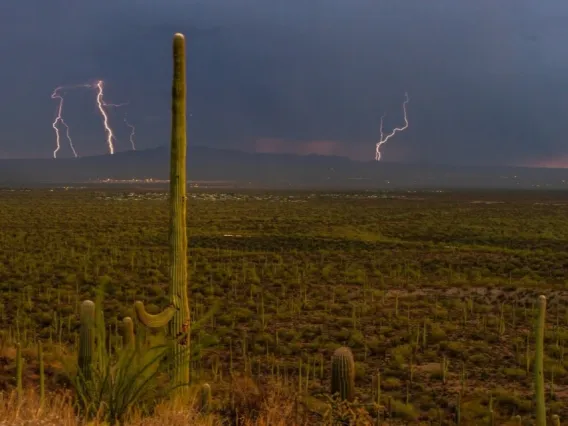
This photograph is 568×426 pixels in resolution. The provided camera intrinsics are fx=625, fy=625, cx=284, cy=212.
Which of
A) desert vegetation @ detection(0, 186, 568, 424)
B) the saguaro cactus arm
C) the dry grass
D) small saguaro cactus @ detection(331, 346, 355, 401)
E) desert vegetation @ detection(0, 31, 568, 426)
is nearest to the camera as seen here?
the dry grass

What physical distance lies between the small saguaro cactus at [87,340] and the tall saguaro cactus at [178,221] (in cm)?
79

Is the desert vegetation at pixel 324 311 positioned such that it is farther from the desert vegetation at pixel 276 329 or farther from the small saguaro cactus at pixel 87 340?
the small saguaro cactus at pixel 87 340

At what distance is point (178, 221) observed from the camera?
6828mm

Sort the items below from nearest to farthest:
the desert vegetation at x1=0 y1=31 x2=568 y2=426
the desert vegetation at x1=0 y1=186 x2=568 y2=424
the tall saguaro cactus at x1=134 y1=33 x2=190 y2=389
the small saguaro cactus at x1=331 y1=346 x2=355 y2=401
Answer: the desert vegetation at x1=0 y1=31 x2=568 y2=426
the small saguaro cactus at x1=331 y1=346 x2=355 y2=401
the tall saguaro cactus at x1=134 y1=33 x2=190 y2=389
the desert vegetation at x1=0 y1=186 x2=568 y2=424

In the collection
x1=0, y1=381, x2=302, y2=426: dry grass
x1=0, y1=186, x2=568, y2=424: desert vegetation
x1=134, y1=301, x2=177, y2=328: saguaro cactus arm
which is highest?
x1=134, y1=301, x2=177, y2=328: saguaro cactus arm

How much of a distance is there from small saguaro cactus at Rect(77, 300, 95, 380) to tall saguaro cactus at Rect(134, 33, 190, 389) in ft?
2.60

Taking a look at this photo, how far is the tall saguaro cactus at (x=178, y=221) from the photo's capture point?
6.78 metres

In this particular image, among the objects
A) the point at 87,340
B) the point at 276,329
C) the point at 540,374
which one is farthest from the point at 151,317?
the point at 276,329

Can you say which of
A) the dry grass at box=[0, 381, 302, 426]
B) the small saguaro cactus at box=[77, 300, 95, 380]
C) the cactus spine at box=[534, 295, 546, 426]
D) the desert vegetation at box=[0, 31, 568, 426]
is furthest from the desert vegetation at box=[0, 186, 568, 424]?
the cactus spine at box=[534, 295, 546, 426]

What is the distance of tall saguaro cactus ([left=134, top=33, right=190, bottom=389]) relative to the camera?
22.2ft

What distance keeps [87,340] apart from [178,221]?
1550 mm

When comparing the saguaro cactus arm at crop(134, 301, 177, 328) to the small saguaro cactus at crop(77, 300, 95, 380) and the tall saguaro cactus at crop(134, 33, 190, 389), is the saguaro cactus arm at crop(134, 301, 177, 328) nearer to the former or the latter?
the tall saguaro cactus at crop(134, 33, 190, 389)

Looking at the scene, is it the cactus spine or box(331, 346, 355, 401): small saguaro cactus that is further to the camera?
box(331, 346, 355, 401): small saguaro cactus

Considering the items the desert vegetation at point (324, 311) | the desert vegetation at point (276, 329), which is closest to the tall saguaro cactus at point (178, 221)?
the desert vegetation at point (276, 329)
